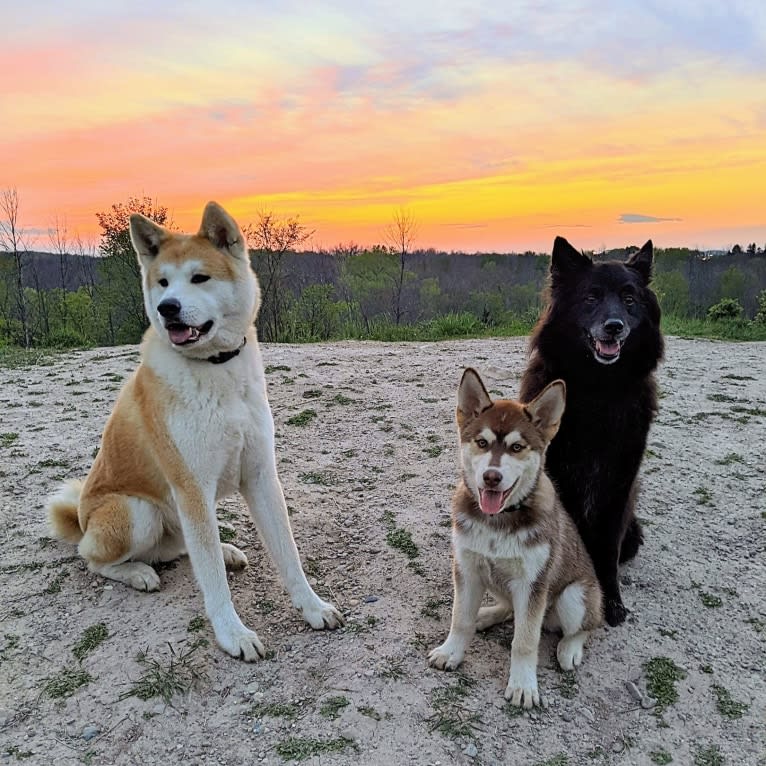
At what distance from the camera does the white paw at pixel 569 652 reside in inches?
116

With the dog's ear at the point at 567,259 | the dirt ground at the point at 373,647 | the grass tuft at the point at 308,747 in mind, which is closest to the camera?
the grass tuft at the point at 308,747

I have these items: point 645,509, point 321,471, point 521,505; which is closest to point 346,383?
point 321,471

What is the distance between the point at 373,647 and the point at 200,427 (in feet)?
4.61

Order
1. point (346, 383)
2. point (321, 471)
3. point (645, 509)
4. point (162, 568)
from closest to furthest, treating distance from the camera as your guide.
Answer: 1. point (162, 568)
2. point (645, 509)
3. point (321, 471)
4. point (346, 383)

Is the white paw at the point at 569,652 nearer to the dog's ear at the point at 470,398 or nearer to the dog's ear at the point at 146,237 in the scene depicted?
the dog's ear at the point at 470,398

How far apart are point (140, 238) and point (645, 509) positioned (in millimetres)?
3948

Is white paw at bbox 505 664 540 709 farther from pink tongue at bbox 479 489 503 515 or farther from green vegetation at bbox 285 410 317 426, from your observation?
green vegetation at bbox 285 410 317 426

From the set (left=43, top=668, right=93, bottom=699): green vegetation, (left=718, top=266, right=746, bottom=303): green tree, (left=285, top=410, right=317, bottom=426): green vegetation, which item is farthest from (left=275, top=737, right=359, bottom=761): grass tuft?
(left=718, top=266, right=746, bottom=303): green tree

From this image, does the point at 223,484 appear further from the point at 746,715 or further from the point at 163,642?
the point at 746,715

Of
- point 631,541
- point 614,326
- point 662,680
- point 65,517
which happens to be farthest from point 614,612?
point 65,517

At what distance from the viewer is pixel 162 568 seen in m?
3.71

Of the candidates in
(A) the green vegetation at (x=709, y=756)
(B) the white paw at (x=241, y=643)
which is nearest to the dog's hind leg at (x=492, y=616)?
(A) the green vegetation at (x=709, y=756)

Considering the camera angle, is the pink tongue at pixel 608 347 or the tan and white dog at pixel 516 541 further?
the pink tongue at pixel 608 347

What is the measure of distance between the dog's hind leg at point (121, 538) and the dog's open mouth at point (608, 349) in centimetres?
260
